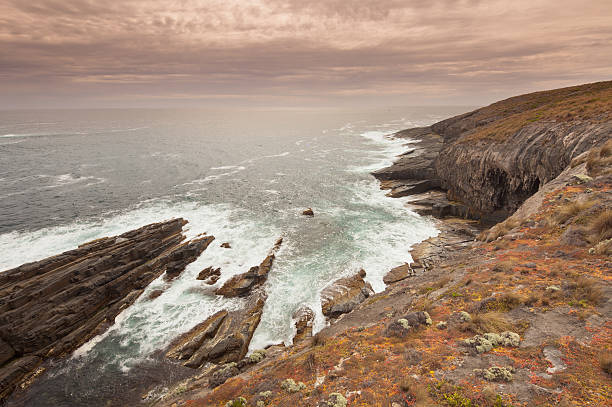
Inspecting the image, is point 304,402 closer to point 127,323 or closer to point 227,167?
point 127,323

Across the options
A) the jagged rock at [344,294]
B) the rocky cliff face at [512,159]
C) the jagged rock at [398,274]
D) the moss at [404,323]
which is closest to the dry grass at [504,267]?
the moss at [404,323]

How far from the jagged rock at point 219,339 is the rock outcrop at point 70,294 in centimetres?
892

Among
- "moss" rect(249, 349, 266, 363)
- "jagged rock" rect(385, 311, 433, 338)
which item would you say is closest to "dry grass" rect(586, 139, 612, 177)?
"jagged rock" rect(385, 311, 433, 338)

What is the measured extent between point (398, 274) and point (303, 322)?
11478 millimetres

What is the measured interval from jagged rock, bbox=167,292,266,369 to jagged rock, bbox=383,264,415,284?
43.5 feet

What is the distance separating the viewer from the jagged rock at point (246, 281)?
27.8 m

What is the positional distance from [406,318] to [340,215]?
3325 cm

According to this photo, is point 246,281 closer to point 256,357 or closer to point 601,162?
point 256,357

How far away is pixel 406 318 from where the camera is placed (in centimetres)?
1344

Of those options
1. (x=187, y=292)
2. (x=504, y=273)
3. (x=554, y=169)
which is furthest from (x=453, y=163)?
(x=187, y=292)

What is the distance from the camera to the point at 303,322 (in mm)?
23625

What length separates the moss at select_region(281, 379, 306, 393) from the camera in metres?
10.9

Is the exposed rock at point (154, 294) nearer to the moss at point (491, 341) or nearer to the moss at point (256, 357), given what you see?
the moss at point (256, 357)

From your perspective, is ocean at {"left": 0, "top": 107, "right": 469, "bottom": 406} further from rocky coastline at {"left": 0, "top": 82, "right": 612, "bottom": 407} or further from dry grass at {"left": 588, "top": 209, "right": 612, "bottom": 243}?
dry grass at {"left": 588, "top": 209, "right": 612, "bottom": 243}
